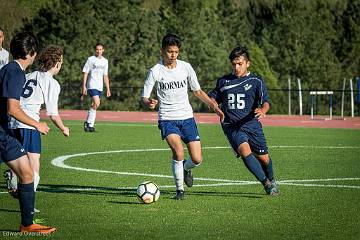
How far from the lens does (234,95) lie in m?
14.3

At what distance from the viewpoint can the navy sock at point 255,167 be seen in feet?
45.0

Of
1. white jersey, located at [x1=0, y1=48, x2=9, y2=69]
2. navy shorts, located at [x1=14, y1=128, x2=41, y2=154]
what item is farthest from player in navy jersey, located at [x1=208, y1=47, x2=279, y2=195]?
white jersey, located at [x1=0, y1=48, x2=9, y2=69]

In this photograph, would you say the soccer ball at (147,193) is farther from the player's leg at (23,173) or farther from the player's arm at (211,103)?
the player's leg at (23,173)

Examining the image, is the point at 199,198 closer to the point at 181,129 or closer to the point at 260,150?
the point at 181,129


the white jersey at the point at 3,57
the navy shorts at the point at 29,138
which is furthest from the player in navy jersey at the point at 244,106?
the white jersey at the point at 3,57

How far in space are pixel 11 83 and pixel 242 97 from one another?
5.04 meters

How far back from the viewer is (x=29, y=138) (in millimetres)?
12117

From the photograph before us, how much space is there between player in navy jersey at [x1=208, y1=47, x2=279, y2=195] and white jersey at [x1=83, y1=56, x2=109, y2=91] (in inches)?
543

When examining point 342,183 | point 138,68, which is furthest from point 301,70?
point 342,183

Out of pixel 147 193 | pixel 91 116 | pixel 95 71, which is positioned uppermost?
pixel 95 71

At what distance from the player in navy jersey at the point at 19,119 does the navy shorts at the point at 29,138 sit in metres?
1.80

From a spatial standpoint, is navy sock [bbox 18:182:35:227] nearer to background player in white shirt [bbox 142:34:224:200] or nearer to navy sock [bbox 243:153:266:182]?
Answer: background player in white shirt [bbox 142:34:224:200]

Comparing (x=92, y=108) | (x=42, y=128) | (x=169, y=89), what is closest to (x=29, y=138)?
(x=42, y=128)

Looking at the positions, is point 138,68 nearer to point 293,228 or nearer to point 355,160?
point 355,160
